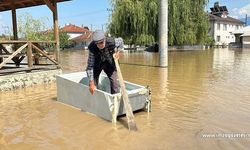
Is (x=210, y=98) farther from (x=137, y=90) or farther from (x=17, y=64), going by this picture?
(x=17, y=64)

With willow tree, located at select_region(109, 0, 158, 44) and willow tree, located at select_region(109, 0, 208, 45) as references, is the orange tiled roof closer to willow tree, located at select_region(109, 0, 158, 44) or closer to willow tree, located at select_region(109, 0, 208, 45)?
willow tree, located at select_region(109, 0, 208, 45)

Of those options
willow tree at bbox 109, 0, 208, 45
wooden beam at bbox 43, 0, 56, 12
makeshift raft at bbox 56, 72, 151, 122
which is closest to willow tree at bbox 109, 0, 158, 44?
willow tree at bbox 109, 0, 208, 45

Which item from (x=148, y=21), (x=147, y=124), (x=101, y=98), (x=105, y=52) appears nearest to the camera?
(x=147, y=124)

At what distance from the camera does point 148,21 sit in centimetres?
2798

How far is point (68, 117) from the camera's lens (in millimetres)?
6027

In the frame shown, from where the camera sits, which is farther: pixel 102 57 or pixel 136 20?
pixel 136 20

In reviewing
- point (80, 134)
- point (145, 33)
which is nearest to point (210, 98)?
point (80, 134)

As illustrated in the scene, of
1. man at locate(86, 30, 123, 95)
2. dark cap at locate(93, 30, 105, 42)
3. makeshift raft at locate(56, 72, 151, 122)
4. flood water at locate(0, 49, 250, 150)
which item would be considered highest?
dark cap at locate(93, 30, 105, 42)

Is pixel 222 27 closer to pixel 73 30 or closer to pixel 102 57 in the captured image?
pixel 73 30

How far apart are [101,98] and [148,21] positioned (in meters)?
23.1

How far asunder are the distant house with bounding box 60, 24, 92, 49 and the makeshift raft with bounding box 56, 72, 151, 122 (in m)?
57.8

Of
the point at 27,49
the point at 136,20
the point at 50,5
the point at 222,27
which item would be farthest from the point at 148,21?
the point at 222,27

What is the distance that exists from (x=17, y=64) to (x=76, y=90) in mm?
6283

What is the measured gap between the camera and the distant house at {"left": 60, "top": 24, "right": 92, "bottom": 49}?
221ft
